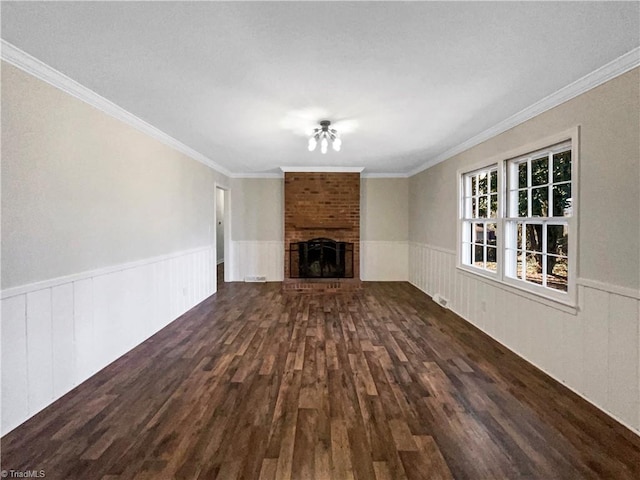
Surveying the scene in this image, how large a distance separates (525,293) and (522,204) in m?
0.91

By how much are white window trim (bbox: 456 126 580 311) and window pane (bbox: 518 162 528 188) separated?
4.7 inches

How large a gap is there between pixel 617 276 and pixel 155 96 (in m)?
3.70

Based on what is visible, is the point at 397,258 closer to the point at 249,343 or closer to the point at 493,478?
the point at 249,343

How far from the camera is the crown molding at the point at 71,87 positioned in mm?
1906

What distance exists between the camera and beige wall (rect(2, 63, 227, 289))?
1.95 m

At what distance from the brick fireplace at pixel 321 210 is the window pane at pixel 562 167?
3777 mm

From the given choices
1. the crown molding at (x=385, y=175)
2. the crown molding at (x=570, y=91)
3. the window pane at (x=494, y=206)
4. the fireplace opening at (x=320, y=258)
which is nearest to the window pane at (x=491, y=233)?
the window pane at (x=494, y=206)

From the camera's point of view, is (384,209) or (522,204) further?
(384,209)

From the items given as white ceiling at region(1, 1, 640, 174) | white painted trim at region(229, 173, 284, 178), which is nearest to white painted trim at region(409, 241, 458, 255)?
white ceiling at region(1, 1, 640, 174)

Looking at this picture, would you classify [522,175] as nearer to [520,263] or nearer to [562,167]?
[562,167]

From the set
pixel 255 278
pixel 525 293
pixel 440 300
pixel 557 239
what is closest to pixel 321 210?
pixel 255 278

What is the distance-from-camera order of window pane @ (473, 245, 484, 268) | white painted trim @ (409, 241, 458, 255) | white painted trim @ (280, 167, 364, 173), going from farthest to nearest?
white painted trim @ (280, 167, 364, 173) < white painted trim @ (409, 241, 458, 255) < window pane @ (473, 245, 484, 268)

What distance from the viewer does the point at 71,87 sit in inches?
92.5

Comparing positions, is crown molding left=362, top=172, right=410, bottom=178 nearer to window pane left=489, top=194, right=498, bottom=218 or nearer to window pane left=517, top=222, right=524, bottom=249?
window pane left=489, top=194, right=498, bottom=218
